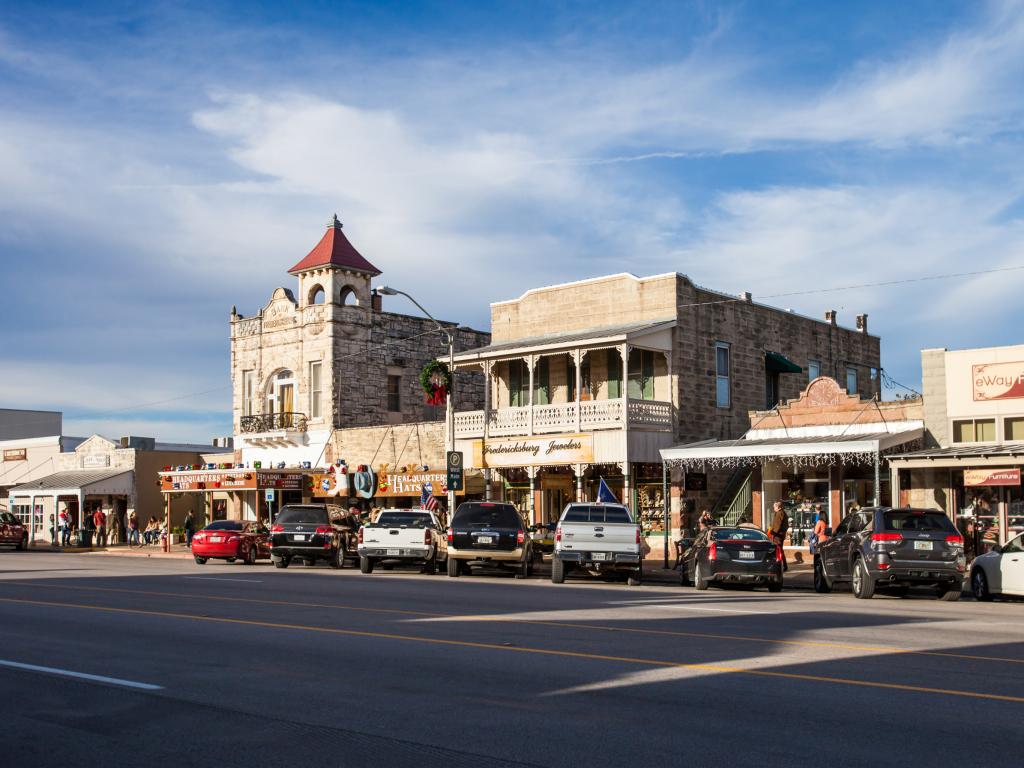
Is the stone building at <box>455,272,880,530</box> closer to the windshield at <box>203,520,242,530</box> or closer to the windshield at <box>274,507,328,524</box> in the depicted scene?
the windshield at <box>274,507,328,524</box>

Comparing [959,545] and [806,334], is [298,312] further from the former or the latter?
[959,545]

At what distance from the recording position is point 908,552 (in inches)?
796

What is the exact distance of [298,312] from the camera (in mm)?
46000

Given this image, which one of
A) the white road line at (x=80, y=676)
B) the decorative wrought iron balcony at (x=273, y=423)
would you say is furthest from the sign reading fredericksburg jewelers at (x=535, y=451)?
the white road line at (x=80, y=676)

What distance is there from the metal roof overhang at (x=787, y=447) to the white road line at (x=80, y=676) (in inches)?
825

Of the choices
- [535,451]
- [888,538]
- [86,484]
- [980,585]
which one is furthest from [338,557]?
[86,484]

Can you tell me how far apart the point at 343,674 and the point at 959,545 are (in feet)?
44.4

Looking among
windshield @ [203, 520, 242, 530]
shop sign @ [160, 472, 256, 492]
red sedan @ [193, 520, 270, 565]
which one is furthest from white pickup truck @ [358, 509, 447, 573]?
shop sign @ [160, 472, 256, 492]

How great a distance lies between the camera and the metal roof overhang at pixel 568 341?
3356cm

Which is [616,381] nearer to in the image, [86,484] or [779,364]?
[779,364]

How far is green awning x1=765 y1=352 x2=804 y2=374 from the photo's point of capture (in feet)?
129

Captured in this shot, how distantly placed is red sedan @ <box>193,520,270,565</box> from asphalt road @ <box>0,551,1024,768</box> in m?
16.0

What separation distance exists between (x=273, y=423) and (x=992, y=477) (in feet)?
93.4

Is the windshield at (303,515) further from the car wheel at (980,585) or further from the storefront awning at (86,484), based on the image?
the storefront awning at (86,484)
